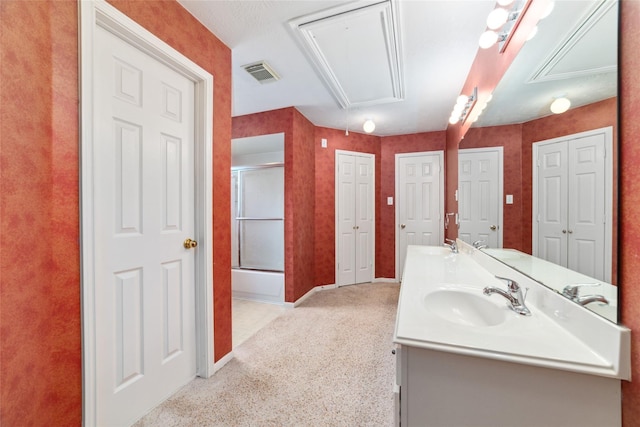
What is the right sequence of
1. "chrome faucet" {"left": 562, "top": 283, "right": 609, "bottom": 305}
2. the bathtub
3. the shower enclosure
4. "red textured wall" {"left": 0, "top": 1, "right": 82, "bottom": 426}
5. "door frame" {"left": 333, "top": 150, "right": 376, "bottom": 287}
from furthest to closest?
"door frame" {"left": 333, "top": 150, "right": 376, "bottom": 287} → the shower enclosure → the bathtub → "red textured wall" {"left": 0, "top": 1, "right": 82, "bottom": 426} → "chrome faucet" {"left": 562, "top": 283, "right": 609, "bottom": 305}

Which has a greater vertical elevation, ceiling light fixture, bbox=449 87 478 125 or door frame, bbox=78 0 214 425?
ceiling light fixture, bbox=449 87 478 125

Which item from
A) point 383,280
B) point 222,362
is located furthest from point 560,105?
point 383,280

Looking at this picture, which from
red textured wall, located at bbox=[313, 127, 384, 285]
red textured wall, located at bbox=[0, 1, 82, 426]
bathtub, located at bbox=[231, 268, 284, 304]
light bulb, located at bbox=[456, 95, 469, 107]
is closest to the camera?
red textured wall, located at bbox=[0, 1, 82, 426]

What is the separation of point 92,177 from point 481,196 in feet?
7.15

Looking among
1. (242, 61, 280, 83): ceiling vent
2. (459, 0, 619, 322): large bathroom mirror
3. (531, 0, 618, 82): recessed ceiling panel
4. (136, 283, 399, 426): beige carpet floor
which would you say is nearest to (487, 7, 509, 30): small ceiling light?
(459, 0, 619, 322): large bathroom mirror

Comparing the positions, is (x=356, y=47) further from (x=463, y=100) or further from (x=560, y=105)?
(x=560, y=105)

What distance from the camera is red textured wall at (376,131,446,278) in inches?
157

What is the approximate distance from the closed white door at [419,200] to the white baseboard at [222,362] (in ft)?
9.25

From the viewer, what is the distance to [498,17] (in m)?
1.28

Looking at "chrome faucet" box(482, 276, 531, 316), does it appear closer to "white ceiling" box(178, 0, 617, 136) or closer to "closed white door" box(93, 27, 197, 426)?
"white ceiling" box(178, 0, 617, 136)

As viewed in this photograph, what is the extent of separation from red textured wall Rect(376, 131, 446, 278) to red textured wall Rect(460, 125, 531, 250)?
252cm

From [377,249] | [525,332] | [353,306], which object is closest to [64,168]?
[525,332]

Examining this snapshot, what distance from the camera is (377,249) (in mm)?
4055

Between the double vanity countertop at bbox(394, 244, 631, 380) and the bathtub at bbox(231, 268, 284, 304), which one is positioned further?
the bathtub at bbox(231, 268, 284, 304)
